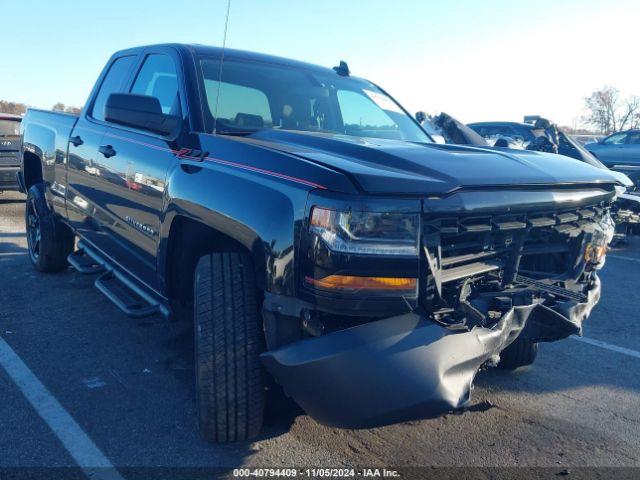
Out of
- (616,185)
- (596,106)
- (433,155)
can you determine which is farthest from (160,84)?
(596,106)

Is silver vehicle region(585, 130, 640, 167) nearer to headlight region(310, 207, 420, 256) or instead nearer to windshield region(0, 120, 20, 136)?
windshield region(0, 120, 20, 136)

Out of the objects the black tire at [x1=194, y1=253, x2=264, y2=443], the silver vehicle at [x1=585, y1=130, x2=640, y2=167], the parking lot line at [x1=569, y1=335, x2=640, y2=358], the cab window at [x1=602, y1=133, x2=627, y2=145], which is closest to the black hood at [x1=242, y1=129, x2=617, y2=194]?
the black tire at [x1=194, y1=253, x2=264, y2=443]

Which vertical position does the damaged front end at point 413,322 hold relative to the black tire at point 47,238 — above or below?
above

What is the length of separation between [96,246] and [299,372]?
2.83 meters

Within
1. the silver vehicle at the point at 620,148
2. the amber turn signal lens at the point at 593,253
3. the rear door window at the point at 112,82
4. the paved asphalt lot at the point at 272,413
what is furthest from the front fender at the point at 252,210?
the silver vehicle at the point at 620,148

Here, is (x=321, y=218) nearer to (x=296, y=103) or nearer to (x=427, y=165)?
(x=427, y=165)

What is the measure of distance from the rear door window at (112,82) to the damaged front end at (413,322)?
282cm

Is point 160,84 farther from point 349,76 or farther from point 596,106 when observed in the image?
point 596,106

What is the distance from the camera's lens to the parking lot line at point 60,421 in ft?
8.84

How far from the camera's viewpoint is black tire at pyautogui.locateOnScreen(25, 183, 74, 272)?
5.57 metres

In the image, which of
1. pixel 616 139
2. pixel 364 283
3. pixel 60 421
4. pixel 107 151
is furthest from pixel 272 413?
pixel 616 139

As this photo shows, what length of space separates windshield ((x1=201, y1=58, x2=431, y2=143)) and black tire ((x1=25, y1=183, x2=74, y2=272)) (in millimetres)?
2698

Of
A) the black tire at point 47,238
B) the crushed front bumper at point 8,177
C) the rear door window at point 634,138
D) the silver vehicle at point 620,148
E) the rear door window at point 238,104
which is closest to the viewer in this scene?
the rear door window at point 238,104

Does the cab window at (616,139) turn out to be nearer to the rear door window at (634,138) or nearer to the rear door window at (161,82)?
the rear door window at (634,138)
